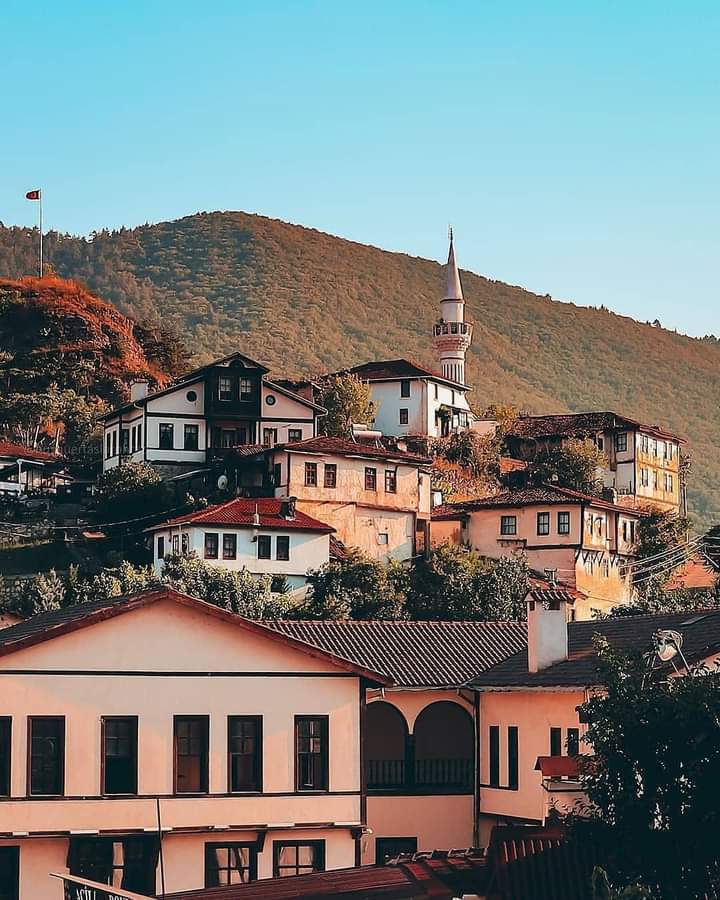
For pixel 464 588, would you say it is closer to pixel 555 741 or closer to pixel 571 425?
pixel 571 425

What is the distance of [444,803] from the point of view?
139 feet

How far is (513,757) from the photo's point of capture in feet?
134

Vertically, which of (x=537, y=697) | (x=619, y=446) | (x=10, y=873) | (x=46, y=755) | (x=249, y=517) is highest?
(x=619, y=446)

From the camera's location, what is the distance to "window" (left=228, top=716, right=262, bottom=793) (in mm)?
35156

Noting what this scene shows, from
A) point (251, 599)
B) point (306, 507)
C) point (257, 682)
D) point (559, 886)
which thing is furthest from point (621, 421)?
point (559, 886)

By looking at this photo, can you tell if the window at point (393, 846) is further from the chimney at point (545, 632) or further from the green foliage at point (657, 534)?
the green foliage at point (657, 534)

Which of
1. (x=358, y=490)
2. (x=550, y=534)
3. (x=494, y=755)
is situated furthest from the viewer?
(x=550, y=534)

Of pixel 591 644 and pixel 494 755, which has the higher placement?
pixel 591 644

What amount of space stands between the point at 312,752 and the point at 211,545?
43583 mm

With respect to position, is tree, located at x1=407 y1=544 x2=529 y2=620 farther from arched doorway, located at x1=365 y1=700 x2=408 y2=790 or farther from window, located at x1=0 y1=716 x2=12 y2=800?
window, located at x1=0 y1=716 x2=12 y2=800

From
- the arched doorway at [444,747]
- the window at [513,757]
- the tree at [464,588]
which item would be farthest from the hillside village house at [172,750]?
the tree at [464,588]

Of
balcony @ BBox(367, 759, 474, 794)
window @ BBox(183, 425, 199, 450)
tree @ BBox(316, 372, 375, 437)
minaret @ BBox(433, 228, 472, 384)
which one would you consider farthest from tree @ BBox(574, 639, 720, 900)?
minaret @ BBox(433, 228, 472, 384)

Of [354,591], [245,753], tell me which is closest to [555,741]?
[245,753]

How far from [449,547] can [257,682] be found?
170ft
